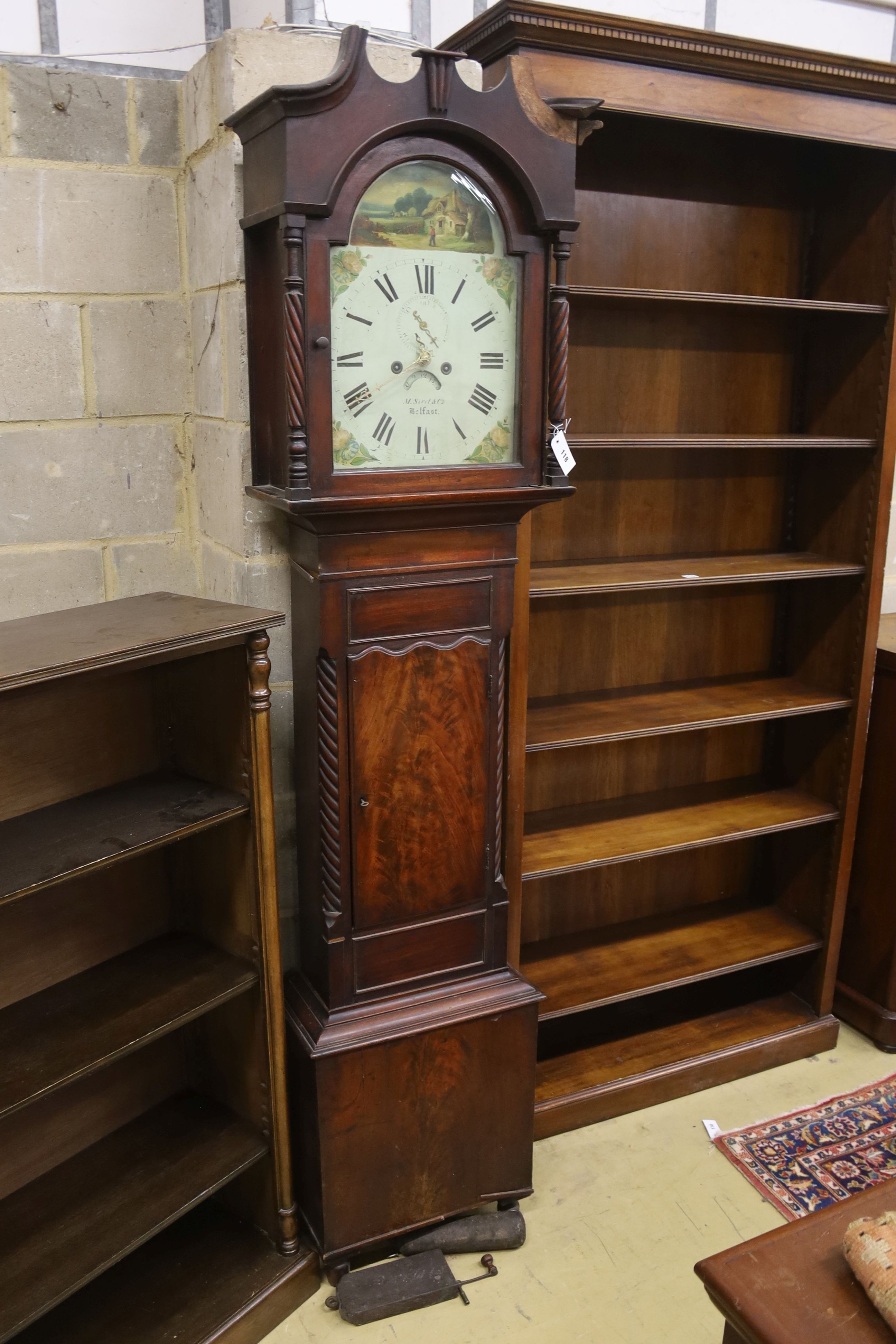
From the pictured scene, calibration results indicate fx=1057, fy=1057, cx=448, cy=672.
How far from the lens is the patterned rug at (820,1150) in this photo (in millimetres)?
2236

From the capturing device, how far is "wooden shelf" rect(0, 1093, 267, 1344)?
1645mm

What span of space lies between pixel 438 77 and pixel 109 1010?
1564 millimetres

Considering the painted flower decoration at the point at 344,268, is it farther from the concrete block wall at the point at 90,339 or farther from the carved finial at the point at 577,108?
the concrete block wall at the point at 90,339

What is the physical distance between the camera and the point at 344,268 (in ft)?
5.39

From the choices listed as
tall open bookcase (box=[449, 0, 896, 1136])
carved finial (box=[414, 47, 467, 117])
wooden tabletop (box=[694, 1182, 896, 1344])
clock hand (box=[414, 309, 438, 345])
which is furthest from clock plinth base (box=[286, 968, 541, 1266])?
carved finial (box=[414, 47, 467, 117])

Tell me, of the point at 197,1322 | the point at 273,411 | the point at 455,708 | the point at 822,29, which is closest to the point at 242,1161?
the point at 197,1322

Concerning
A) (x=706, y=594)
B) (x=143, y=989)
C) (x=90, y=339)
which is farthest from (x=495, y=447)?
(x=143, y=989)

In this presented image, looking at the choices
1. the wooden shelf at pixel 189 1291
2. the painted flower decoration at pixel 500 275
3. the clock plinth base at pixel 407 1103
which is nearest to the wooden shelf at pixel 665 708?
the clock plinth base at pixel 407 1103

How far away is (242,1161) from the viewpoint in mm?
1896

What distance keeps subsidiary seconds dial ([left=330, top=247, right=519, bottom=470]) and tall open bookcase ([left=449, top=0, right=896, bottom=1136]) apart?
0.41m

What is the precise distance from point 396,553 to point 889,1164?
1720mm

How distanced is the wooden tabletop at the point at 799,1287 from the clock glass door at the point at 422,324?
124 cm

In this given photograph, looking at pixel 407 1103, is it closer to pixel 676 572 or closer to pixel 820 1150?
pixel 820 1150

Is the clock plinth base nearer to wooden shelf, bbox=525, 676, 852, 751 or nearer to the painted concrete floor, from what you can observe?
the painted concrete floor
